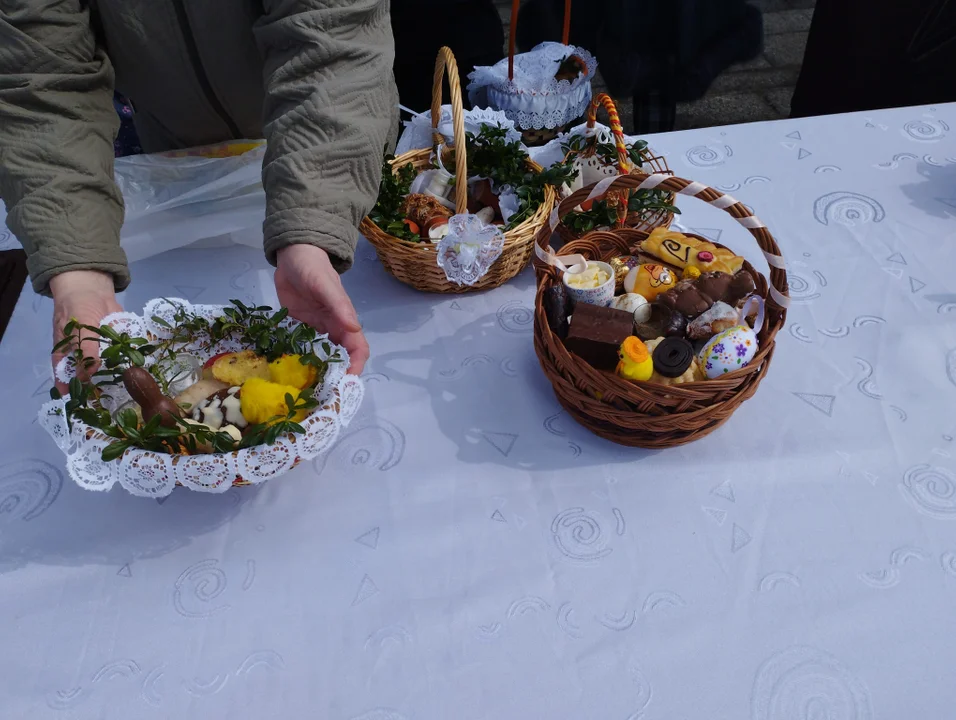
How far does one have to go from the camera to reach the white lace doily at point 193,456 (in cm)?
70

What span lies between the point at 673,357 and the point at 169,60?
0.85 metres

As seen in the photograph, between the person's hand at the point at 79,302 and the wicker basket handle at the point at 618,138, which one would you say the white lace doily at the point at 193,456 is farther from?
the wicker basket handle at the point at 618,138

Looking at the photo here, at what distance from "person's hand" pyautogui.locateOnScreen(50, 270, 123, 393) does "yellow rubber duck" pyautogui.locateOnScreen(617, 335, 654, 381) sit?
651 mm

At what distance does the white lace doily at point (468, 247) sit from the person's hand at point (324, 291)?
0.18 m

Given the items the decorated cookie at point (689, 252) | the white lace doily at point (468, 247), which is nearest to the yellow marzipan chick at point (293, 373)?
the white lace doily at point (468, 247)

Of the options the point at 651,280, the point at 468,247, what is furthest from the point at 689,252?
the point at 468,247

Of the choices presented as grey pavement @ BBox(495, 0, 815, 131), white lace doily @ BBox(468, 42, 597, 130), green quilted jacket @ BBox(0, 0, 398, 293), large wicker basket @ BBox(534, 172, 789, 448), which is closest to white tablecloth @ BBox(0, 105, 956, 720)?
large wicker basket @ BBox(534, 172, 789, 448)

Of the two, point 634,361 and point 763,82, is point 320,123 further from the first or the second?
point 763,82

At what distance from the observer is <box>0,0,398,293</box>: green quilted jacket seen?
0.85 metres

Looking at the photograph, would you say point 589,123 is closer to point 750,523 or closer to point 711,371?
point 711,371

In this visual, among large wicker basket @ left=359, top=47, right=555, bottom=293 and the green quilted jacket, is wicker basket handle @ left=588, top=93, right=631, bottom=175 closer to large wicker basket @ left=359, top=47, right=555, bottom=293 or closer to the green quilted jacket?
large wicker basket @ left=359, top=47, right=555, bottom=293

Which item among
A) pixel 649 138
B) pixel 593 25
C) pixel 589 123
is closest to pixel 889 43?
pixel 593 25

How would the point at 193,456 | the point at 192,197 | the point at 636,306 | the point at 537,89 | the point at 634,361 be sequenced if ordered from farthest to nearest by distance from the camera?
1. the point at 537,89
2. the point at 192,197
3. the point at 636,306
4. the point at 634,361
5. the point at 193,456

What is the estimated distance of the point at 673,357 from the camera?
2.68ft
